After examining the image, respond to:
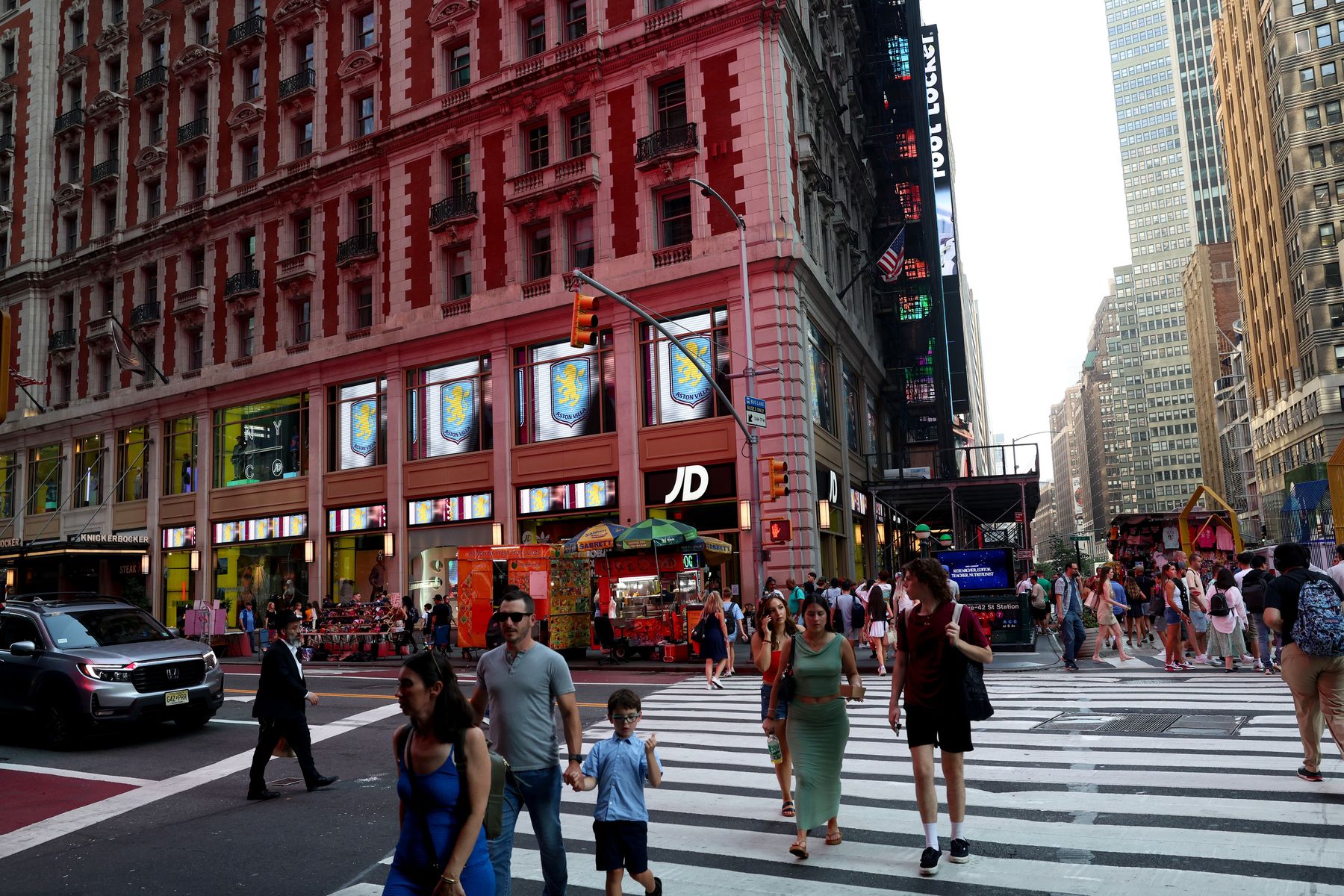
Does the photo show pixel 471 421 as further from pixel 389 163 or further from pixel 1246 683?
pixel 1246 683

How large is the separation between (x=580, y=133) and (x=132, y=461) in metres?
26.9

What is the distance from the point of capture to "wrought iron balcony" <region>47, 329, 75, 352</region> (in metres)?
47.3

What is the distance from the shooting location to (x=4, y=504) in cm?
4947

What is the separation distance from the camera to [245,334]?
4062cm

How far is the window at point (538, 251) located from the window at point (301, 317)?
36.1 feet

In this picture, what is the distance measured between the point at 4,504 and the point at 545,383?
35400 millimetres

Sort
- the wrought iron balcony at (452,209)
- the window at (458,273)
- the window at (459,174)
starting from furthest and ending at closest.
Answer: the window at (459,174) → the window at (458,273) → the wrought iron balcony at (452,209)

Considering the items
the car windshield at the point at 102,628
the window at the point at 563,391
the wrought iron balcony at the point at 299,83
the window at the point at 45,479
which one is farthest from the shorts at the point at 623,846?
the window at the point at 45,479

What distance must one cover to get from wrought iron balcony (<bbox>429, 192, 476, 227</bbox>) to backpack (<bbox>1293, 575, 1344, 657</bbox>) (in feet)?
97.2

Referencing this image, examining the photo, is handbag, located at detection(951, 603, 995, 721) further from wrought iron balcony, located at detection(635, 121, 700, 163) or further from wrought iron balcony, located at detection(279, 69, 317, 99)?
wrought iron balcony, located at detection(279, 69, 317, 99)

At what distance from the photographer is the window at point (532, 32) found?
33312 mm

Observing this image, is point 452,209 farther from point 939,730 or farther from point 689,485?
point 939,730

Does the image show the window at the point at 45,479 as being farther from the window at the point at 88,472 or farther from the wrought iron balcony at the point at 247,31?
the wrought iron balcony at the point at 247,31

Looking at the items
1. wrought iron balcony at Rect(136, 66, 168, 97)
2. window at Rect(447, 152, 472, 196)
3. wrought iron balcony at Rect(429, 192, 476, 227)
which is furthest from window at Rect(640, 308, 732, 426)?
wrought iron balcony at Rect(136, 66, 168, 97)
